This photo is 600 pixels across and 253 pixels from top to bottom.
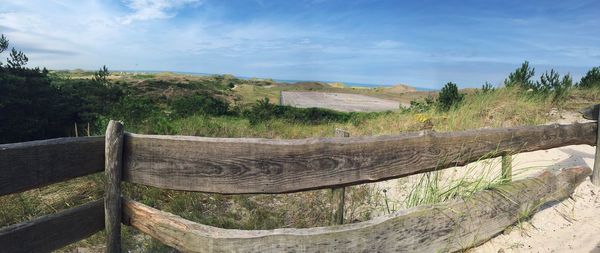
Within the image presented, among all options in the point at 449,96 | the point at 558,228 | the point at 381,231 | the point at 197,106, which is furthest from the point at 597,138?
the point at 197,106

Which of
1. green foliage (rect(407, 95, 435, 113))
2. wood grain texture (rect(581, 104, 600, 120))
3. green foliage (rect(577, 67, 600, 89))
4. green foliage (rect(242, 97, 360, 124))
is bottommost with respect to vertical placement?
green foliage (rect(242, 97, 360, 124))

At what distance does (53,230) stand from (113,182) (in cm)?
45

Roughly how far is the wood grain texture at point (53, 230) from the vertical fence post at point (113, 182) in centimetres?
10

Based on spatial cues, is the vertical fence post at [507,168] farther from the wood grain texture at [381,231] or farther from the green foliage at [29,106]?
the green foliage at [29,106]

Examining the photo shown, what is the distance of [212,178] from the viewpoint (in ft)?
8.38

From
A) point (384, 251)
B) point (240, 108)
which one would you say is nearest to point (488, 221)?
point (384, 251)

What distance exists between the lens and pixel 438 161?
340 cm

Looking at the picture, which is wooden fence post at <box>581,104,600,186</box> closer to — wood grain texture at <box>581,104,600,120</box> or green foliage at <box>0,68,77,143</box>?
wood grain texture at <box>581,104,600,120</box>

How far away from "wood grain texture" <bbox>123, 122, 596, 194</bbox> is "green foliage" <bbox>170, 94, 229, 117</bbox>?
8979 millimetres

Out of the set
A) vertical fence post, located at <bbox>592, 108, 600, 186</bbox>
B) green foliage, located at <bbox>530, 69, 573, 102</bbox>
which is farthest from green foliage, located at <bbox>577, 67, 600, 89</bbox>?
vertical fence post, located at <bbox>592, 108, 600, 186</bbox>

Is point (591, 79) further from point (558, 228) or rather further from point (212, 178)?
point (212, 178)

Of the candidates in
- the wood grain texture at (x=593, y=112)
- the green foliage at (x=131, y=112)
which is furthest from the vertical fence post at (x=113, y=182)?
the wood grain texture at (x=593, y=112)

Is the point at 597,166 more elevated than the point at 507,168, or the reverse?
the point at 507,168

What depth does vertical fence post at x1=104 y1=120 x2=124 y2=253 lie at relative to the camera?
2.47 meters
